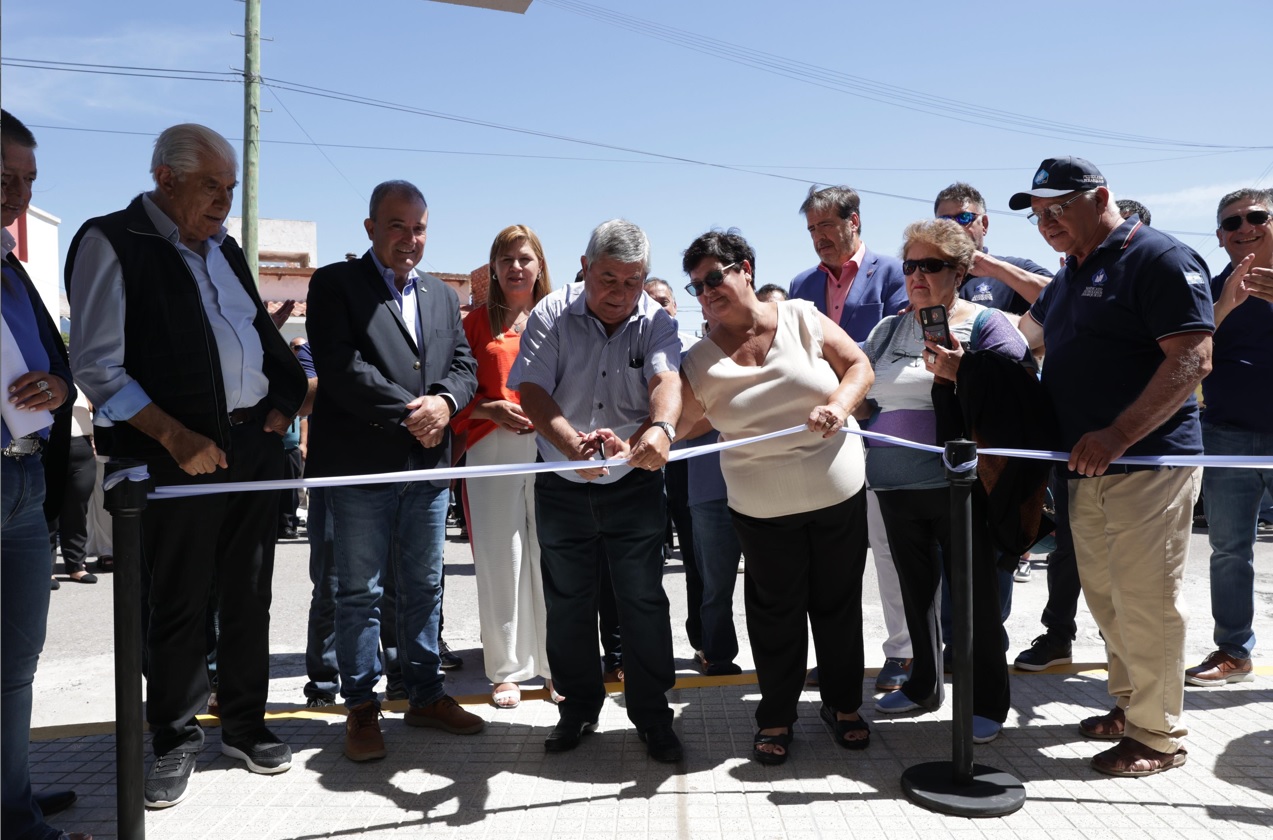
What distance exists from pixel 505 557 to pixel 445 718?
0.86m

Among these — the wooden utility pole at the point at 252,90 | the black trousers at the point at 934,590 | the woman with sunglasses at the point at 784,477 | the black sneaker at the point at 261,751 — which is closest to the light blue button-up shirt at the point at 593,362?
the woman with sunglasses at the point at 784,477

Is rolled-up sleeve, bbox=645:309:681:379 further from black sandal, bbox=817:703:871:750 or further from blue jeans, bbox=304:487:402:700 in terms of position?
blue jeans, bbox=304:487:402:700

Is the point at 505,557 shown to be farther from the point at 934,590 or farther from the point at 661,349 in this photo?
the point at 934,590

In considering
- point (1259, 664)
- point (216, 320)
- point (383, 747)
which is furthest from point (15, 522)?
point (1259, 664)

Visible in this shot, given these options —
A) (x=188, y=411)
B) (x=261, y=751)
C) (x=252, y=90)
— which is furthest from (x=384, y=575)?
(x=252, y=90)

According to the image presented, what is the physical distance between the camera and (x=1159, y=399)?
12.0 ft

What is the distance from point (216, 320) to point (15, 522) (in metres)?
1.11

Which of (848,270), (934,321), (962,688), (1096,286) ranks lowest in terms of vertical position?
(962,688)

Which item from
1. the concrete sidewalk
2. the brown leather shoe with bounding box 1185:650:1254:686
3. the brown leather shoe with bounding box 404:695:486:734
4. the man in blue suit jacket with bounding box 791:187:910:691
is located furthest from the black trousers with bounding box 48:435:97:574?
the brown leather shoe with bounding box 1185:650:1254:686

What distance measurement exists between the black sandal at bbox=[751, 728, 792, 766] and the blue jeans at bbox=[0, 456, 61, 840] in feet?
8.24

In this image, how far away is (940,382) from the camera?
4.34 meters

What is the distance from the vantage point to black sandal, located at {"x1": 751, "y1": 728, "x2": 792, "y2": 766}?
4.00 meters

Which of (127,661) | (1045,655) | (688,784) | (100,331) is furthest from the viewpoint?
(1045,655)

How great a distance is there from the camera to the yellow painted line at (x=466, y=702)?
4461mm
